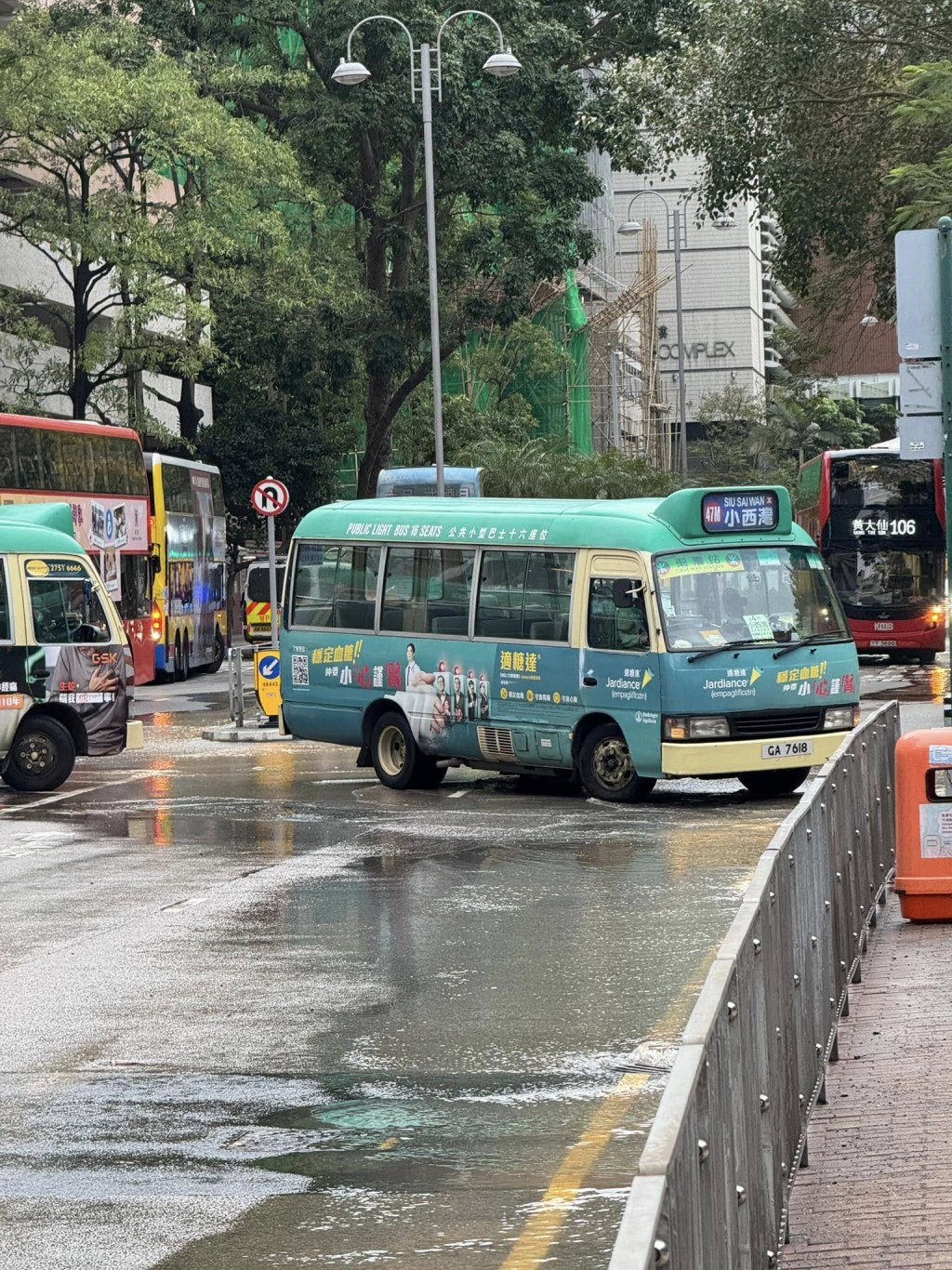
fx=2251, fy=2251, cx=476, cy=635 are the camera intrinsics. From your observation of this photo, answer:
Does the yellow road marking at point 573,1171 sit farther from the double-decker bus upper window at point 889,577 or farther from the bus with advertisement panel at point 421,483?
the bus with advertisement panel at point 421,483

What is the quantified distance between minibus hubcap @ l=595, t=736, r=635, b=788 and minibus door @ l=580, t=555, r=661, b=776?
25 cm

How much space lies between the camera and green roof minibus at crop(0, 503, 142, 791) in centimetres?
2092

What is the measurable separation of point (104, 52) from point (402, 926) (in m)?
35.3

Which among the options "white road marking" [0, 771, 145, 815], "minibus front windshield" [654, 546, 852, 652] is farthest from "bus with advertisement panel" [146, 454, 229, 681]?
"minibus front windshield" [654, 546, 852, 652]

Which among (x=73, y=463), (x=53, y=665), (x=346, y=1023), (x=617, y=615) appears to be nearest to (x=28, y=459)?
(x=73, y=463)

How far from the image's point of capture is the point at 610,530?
61.1 ft

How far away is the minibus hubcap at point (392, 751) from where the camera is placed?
20.4 m

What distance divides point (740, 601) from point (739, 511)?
755 mm

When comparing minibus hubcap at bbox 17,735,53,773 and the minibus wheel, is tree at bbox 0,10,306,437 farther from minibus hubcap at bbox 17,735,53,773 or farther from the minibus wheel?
the minibus wheel

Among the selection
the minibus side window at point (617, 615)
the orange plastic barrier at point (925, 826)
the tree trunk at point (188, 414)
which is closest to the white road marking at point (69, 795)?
the minibus side window at point (617, 615)

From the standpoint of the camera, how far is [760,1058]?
5.30 m

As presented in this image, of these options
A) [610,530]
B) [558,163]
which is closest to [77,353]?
[558,163]

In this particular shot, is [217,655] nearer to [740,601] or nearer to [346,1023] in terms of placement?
[740,601]

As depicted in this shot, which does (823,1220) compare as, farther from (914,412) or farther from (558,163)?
(558,163)
